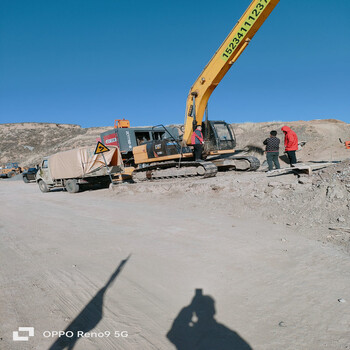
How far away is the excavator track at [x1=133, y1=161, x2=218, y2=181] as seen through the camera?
10.4 m

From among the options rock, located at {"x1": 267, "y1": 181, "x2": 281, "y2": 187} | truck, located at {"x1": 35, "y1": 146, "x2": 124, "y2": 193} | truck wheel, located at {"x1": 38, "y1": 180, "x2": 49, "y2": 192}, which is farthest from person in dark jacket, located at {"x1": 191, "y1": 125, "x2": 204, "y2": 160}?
truck wheel, located at {"x1": 38, "y1": 180, "x2": 49, "y2": 192}

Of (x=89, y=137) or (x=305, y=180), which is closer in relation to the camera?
(x=305, y=180)

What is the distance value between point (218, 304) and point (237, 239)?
6.92 feet

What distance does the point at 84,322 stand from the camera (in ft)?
8.66

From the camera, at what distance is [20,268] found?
3.88 m

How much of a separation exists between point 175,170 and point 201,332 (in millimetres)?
8917

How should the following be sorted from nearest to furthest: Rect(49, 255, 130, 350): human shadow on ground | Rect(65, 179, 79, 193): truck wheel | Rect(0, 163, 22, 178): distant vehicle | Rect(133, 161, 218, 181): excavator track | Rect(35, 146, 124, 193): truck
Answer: Rect(49, 255, 130, 350): human shadow on ground, Rect(133, 161, 218, 181): excavator track, Rect(35, 146, 124, 193): truck, Rect(65, 179, 79, 193): truck wheel, Rect(0, 163, 22, 178): distant vehicle

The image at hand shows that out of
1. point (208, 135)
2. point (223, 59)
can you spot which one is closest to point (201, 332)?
point (223, 59)

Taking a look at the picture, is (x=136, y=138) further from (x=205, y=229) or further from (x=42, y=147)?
(x=42, y=147)

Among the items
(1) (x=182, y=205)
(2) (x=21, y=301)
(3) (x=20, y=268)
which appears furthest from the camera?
(1) (x=182, y=205)

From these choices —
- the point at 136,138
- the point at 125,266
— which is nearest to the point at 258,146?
the point at 136,138

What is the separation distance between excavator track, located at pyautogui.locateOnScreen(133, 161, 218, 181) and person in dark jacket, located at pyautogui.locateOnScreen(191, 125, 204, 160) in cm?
63

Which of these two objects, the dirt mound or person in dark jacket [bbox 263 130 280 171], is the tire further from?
the dirt mound

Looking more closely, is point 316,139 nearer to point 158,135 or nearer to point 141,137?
point 158,135
